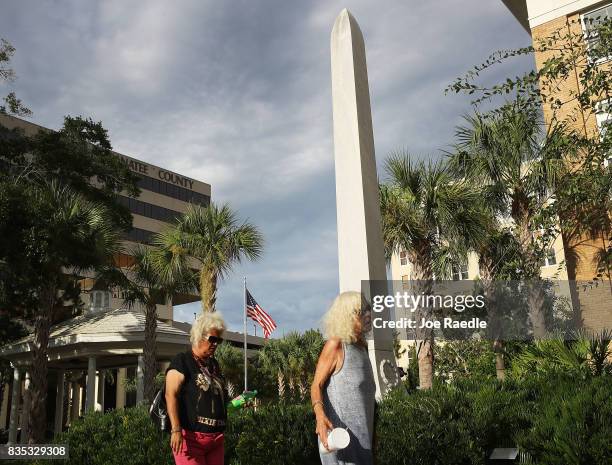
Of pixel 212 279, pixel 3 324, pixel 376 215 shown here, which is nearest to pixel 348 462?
pixel 376 215

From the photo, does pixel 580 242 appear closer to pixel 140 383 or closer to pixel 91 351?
pixel 140 383

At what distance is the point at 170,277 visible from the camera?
70.3ft

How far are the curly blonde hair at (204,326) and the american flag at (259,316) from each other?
762 inches

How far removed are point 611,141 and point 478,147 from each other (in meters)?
12.9

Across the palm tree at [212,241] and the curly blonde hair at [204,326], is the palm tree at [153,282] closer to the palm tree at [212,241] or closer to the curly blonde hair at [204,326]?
the palm tree at [212,241]

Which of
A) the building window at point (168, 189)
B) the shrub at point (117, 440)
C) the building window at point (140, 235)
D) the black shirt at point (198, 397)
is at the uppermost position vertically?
the building window at point (168, 189)

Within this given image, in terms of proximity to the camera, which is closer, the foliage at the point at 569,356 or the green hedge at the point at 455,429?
the green hedge at the point at 455,429

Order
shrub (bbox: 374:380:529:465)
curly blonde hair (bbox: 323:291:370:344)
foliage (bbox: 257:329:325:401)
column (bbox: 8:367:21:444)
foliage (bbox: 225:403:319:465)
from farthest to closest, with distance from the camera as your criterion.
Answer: foliage (bbox: 257:329:325:401), column (bbox: 8:367:21:444), foliage (bbox: 225:403:319:465), shrub (bbox: 374:380:529:465), curly blonde hair (bbox: 323:291:370:344)

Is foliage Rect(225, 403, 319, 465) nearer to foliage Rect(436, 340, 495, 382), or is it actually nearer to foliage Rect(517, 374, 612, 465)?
foliage Rect(517, 374, 612, 465)

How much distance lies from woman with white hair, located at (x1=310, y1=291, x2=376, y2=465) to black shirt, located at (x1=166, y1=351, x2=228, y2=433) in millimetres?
882

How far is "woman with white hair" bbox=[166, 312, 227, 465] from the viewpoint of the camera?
14.2 feet

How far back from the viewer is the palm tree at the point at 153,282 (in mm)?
21266
